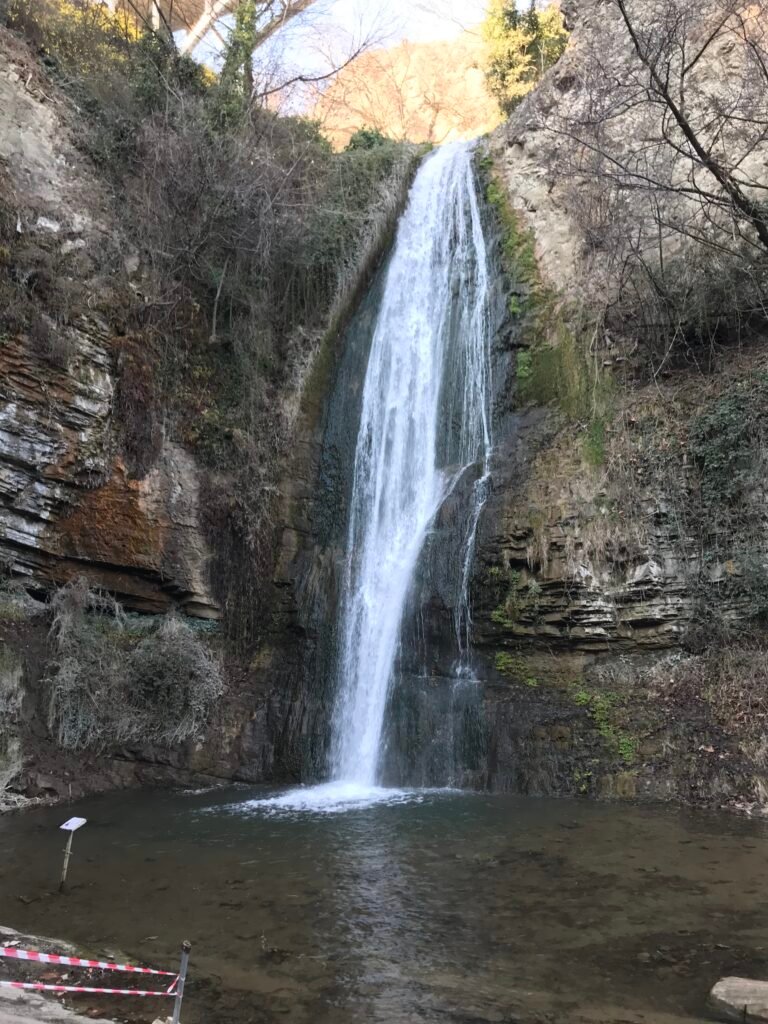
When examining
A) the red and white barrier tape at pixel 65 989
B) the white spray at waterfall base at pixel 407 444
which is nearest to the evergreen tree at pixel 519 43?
the white spray at waterfall base at pixel 407 444

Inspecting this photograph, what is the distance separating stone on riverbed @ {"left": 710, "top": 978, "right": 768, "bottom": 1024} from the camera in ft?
11.4

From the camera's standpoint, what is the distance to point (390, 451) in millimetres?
13125

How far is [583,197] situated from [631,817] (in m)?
11.2

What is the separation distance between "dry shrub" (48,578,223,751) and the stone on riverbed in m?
8.13

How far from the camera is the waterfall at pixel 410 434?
10.5 m

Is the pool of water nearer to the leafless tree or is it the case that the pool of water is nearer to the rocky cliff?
the rocky cliff

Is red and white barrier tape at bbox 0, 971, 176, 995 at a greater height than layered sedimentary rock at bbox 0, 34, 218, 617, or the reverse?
layered sedimentary rock at bbox 0, 34, 218, 617

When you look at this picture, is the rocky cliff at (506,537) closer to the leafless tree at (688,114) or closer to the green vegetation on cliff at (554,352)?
the green vegetation on cliff at (554,352)

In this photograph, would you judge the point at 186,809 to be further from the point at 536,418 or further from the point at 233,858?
the point at 536,418

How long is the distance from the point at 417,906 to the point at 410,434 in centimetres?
917

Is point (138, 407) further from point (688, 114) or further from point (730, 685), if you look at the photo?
point (730, 685)

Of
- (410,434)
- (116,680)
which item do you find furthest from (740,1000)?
(410,434)

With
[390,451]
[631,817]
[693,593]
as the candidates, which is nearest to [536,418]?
[390,451]

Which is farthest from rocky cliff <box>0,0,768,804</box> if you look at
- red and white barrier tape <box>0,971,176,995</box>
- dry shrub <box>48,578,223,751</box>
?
red and white barrier tape <box>0,971,176,995</box>
